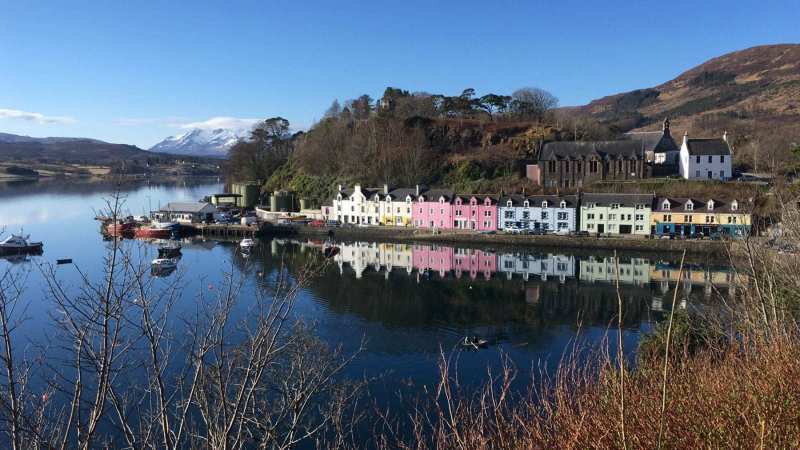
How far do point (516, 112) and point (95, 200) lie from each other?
130 feet

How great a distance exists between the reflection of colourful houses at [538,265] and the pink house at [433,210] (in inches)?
273

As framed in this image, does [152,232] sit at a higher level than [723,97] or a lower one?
lower

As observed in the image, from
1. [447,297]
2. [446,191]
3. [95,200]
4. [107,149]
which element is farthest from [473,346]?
[107,149]

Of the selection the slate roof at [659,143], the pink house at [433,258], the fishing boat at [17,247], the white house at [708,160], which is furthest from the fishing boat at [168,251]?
the white house at [708,160]

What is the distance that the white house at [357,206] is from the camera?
3703cm

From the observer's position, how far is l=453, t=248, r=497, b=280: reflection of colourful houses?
2412 cm

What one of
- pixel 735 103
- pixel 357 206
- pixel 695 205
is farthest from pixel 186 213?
pixel 735 103

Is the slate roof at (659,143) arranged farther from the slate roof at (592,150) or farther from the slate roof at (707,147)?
the slate roof at (707,147)

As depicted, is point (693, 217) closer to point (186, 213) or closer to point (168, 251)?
point (168, 251)

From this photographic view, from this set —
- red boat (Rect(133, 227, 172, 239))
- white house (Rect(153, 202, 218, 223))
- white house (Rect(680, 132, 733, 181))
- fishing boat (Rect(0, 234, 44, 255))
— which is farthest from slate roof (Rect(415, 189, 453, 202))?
fishing boat (Rect(0, 234, 44, 255))

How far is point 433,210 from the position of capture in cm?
3488

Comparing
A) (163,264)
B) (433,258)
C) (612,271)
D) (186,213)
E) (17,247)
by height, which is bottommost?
(612,271)

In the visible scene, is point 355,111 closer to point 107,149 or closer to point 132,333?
point 132,333

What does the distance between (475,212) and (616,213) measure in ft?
24.9
